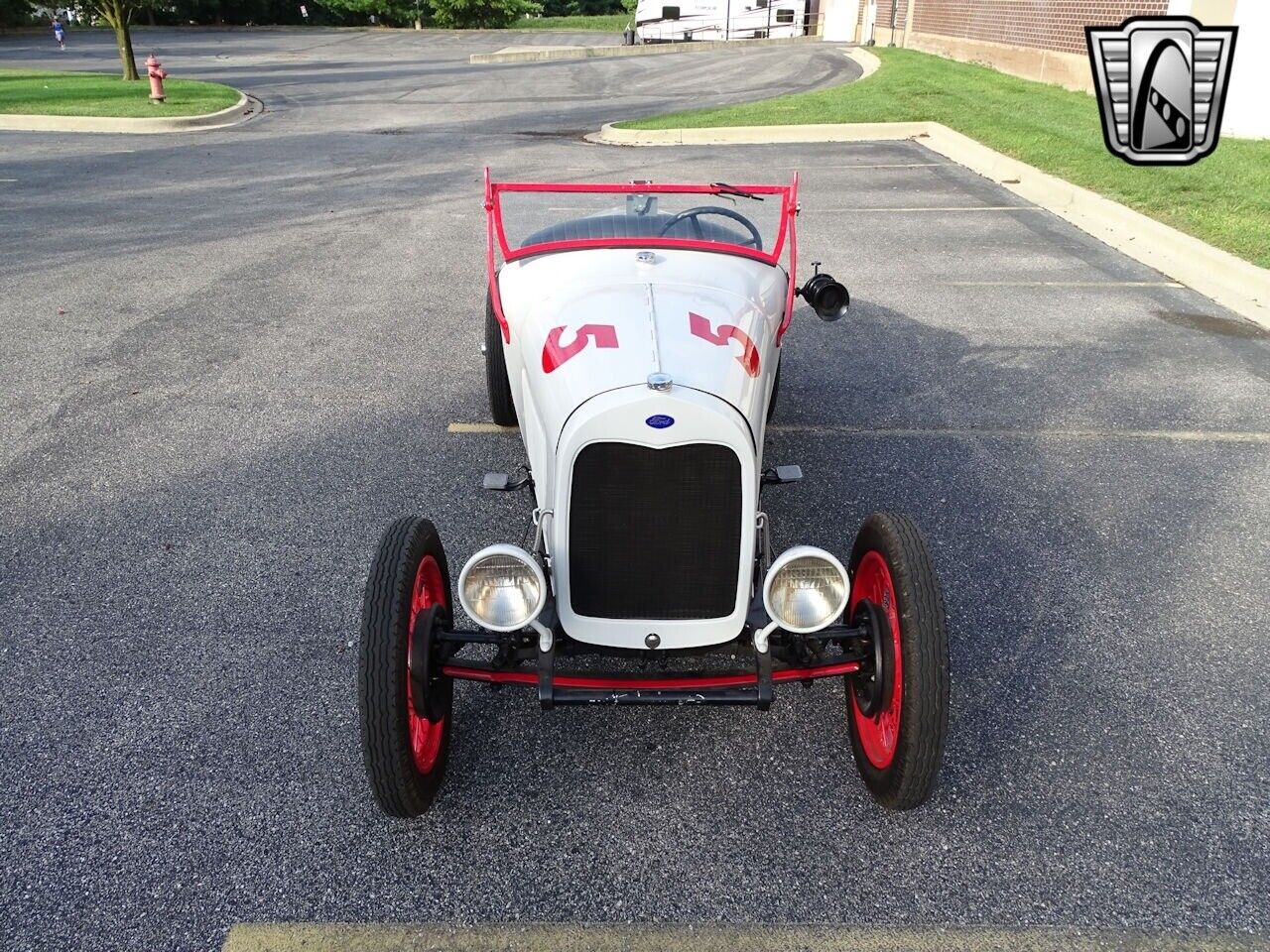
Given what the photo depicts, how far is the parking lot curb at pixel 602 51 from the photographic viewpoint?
32125 millimetres

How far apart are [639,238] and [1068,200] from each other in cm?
894

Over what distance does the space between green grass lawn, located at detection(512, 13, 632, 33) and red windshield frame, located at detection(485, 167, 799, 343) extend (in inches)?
1866

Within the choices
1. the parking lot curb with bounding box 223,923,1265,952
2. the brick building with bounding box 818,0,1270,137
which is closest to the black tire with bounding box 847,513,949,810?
the parking lot curb with bounding box 223,923,1265,952

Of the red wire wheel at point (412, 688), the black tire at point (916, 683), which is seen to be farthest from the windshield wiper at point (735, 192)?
the red wire wheel at point (412, 688)

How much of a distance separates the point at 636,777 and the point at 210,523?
8.47 feet

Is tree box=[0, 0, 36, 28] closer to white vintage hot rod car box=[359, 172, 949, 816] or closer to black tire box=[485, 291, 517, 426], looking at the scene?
black tire box=[485, 291, 517, 426]

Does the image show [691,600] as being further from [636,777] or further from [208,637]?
[208,637]

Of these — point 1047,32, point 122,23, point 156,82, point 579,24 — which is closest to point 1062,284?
point 1047,32

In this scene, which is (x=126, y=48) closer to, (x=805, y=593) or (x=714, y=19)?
(x=805, y=593)

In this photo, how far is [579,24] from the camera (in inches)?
2039

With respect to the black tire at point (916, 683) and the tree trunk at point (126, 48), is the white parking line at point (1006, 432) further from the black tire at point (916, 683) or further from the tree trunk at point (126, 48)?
the tree trunk at point (126, 48)

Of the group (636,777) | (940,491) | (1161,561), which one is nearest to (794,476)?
(636,777)

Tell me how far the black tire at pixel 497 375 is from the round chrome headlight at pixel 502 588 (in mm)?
2423

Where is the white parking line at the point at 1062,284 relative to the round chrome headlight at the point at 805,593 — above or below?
below
